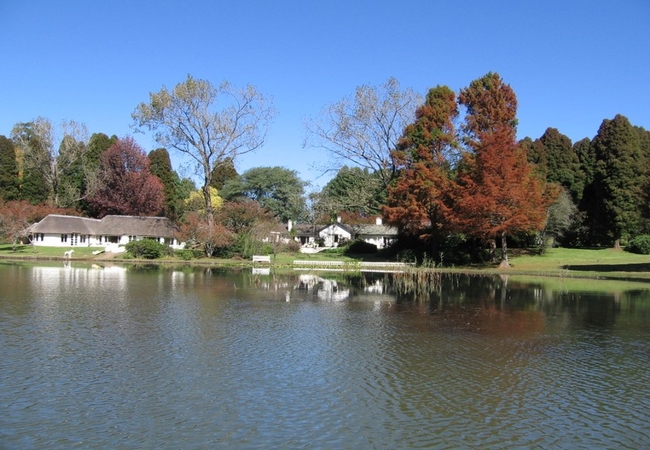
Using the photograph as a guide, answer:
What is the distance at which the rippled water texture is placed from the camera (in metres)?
9.28

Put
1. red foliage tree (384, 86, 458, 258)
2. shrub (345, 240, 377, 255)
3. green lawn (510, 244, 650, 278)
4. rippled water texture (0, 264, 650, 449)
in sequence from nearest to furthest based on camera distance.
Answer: rippled water texture (0, 264, 650, 449) → green lawn (510, 244, 650, 278) → red foliage tree (384, 86, 458, 258) → shrub (345, 240, 377, 255)

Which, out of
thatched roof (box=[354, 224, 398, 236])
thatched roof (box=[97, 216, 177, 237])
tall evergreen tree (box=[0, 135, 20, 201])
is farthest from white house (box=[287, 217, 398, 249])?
tall evergreen tree (box=[0, 135, 20, 201])

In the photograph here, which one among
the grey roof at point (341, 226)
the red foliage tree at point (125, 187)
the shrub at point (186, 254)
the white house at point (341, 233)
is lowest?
the shrub at point (186, 254)

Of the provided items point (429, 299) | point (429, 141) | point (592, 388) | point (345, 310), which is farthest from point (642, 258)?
point (592, 388)

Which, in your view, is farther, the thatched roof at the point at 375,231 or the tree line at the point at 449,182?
the thatched roof at the point at 375,231

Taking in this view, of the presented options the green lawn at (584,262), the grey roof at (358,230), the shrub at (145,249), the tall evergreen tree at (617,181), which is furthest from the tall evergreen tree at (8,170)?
the tall evergreen tree at (617,181)

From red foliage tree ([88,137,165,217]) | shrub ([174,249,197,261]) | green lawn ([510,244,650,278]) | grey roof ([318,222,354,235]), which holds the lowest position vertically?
green lawn ([510,244,650,278])

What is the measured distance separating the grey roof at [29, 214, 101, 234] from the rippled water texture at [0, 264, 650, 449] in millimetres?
37675

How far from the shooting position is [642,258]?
44906mm

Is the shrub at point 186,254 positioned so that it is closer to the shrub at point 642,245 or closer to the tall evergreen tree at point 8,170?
the tall evergreen tree at point 8,170

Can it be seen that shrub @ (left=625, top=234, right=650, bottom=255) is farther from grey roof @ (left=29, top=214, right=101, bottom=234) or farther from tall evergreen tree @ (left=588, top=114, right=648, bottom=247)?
grey roof @ (left=29, top=214, right=101, bottom=234)

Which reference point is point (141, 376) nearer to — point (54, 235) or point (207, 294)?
point (207, 294)

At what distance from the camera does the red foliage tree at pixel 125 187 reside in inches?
2714

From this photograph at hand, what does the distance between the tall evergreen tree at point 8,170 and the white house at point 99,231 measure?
13591 millimetres
